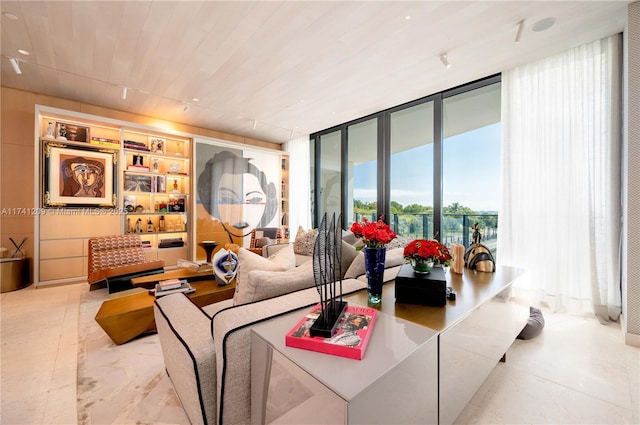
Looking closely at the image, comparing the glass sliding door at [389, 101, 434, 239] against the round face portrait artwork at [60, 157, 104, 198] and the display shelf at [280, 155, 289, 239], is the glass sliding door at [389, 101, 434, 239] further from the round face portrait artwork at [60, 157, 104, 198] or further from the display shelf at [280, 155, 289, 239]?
the round face portrait artwork at [60, 157, 104, 198]

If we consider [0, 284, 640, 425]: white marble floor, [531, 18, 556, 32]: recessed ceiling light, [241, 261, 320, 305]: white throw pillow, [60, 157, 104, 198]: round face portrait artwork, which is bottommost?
[0, 284, 640, 425]: white marble floor

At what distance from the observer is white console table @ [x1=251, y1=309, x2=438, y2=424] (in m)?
0.73

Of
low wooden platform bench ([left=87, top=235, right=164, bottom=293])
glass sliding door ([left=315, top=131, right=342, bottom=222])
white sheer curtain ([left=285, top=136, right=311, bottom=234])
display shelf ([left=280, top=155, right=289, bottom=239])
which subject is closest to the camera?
low wooden platform bench ([left=87, top=235, right=164, bottom=293])

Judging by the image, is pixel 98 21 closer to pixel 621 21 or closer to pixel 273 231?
pixel 273 231

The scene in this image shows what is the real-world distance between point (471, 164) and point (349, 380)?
3887 millimetres

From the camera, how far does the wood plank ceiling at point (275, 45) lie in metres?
2.30

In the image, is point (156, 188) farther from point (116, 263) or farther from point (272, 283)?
point (272, 283)

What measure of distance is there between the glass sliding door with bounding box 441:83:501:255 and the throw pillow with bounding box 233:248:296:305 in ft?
10.1

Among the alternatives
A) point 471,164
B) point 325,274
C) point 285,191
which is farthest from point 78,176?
point 471,164

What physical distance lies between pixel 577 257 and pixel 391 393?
10.6 ft

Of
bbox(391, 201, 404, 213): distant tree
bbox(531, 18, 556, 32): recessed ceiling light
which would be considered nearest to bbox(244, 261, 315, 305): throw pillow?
bbox(531, 18, 556, 32): recessed ceiling light

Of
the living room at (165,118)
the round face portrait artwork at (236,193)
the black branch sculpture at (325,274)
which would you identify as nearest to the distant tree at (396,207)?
the living room at (165,118)

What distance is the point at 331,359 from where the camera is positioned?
0.86m

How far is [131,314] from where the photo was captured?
212cm
